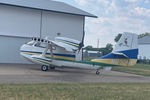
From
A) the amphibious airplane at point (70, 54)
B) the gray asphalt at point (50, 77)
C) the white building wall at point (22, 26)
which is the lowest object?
the gray asphalt at point (50, 77)

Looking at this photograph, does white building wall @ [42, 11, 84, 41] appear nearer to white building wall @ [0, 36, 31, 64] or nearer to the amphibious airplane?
white building wall @ [0, 36, 31, 64]

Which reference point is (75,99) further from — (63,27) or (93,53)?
(93,53)

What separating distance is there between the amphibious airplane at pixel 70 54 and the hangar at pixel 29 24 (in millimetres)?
5403

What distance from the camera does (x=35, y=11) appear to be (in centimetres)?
2328

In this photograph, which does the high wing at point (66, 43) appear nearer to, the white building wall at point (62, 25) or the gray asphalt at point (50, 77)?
the gray asphalt at point (50, 77)

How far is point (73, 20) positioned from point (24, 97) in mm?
18896

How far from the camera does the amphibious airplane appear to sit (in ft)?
54.6

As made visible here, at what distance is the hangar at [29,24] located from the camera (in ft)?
71.5

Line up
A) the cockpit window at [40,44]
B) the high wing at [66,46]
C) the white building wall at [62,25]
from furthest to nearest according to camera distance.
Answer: the white building wall at [62,25] < the cockpit window at [40,44] < the high wing at [66,46]

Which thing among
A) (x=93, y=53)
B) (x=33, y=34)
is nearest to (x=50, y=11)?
(x=33, y=34)

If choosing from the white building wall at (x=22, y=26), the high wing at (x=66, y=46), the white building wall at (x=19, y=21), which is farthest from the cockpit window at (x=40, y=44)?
the white building wall at (x=19, y=21)

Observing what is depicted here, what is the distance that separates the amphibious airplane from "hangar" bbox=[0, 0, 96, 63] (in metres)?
5.40

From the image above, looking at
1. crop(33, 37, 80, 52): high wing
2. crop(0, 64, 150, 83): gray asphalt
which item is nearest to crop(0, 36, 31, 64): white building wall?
crop(0, 64, 150, 83): gray asphalt

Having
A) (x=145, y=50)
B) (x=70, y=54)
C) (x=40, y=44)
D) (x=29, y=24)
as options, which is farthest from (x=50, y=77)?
(x=145, y=50)
